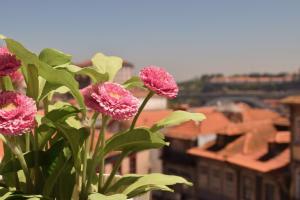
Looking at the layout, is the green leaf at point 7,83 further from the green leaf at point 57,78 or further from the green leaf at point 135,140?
the green leaf at point 135,140

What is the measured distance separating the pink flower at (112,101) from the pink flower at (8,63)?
304 millimetres

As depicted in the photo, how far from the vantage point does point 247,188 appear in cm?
2616

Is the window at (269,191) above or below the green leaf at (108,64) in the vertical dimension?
below

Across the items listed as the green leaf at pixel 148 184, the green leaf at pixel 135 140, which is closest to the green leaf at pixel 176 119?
the green leaf at pixel 135 140

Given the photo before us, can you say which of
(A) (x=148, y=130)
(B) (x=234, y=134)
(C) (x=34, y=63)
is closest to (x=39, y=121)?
(C) (x=34, y=63)

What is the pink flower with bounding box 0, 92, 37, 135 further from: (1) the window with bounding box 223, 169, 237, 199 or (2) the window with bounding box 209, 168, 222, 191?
(2) the window with bounding box 209, 168, 222, 191

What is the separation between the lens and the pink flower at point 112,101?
2.00 m

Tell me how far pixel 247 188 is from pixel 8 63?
82.6ft

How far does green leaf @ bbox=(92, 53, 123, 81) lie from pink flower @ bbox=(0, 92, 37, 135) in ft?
1.99

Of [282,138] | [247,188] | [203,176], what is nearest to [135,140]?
[282,138]

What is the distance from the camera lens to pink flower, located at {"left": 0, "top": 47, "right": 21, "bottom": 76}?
205 centimetres

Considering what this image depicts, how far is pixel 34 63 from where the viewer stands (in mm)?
2018

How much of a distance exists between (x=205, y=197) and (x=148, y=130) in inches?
1137

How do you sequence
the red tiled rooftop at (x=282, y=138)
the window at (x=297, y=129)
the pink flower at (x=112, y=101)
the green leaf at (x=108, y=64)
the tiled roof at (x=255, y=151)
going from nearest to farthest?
1. the pink flower at (x=112, y=101)
2. the green leaf at (x=108, y=64)
3. the window at (x=297, y=129)
4. the tiled roof at (x=255, y=151)
5. the red tiled rooftop at (x=282, y=138)
